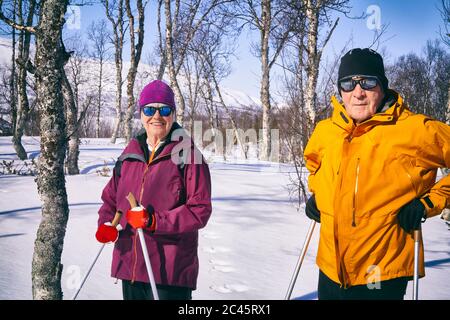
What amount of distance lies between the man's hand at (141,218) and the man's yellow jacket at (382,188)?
3.48 ft

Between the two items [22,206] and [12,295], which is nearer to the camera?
[12,295]

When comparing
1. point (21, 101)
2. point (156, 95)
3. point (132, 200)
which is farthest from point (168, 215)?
point (21, 101)

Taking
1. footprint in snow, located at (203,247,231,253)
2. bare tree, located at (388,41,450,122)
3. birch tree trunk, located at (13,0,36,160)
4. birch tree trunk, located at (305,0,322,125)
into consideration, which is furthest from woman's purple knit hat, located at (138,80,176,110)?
bare tree, located at (388,41,450,122)

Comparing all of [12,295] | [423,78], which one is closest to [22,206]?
[12,295]

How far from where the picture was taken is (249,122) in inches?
1630

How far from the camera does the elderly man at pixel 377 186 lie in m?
1.90

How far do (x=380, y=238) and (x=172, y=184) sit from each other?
4.03 feet

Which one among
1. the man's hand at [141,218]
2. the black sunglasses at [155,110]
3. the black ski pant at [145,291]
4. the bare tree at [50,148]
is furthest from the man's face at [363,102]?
the bare tree at [50,148]

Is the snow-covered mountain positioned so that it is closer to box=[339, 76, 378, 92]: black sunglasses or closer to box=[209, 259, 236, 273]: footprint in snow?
box=[209, 259, 236, 273]: footprint in snow

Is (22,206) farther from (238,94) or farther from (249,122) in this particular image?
(238,94)

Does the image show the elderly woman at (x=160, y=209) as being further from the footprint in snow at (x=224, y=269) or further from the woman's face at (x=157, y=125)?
the footprint in snow at (x=224, y=269)

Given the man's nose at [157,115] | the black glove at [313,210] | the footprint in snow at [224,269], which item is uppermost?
the man's nose at [157,115]

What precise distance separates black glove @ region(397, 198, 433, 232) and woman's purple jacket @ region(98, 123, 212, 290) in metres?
1.08
